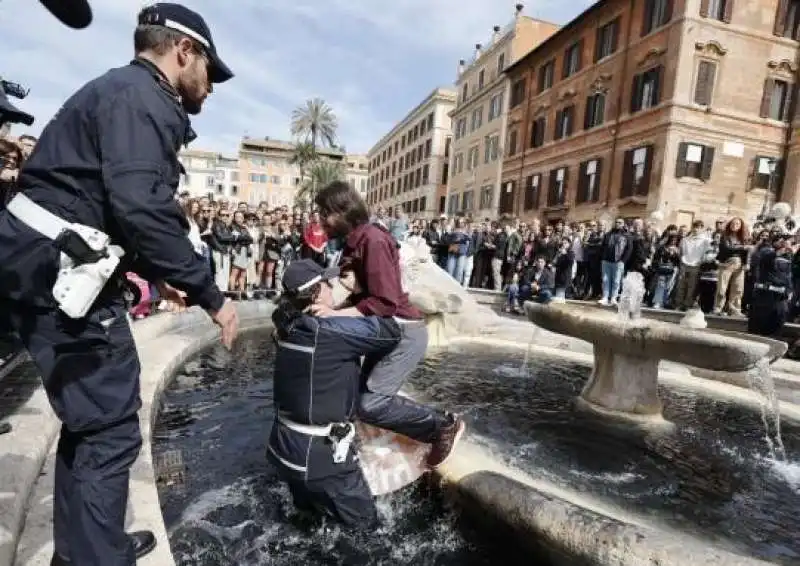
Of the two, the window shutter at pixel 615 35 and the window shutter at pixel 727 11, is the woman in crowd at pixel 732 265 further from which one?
the window shutter at pixel 615 35

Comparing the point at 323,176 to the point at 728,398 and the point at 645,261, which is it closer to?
the point at 645,261

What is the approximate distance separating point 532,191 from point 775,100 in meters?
12.3

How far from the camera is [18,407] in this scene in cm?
309

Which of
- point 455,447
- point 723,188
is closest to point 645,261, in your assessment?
point 455,447

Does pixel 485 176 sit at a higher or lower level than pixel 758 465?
higher

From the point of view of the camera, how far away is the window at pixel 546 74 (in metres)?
31.7

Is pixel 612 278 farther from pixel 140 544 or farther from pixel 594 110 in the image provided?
pixel 594 110

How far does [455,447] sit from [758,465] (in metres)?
2.23

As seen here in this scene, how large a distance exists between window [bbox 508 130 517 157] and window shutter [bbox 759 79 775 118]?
14296 mm

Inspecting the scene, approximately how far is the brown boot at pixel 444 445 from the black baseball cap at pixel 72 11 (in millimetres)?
2565

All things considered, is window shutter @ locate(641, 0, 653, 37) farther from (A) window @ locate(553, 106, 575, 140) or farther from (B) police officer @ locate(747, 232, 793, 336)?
(B) police officer @ locate(747, 232, 793, 336)

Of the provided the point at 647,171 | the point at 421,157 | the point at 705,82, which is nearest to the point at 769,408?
the point at 647,171

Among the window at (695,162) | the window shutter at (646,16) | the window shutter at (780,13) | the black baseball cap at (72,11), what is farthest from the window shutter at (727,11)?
the black baseball cap at (72,11)

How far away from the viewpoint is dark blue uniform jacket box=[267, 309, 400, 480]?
273 centimetres
